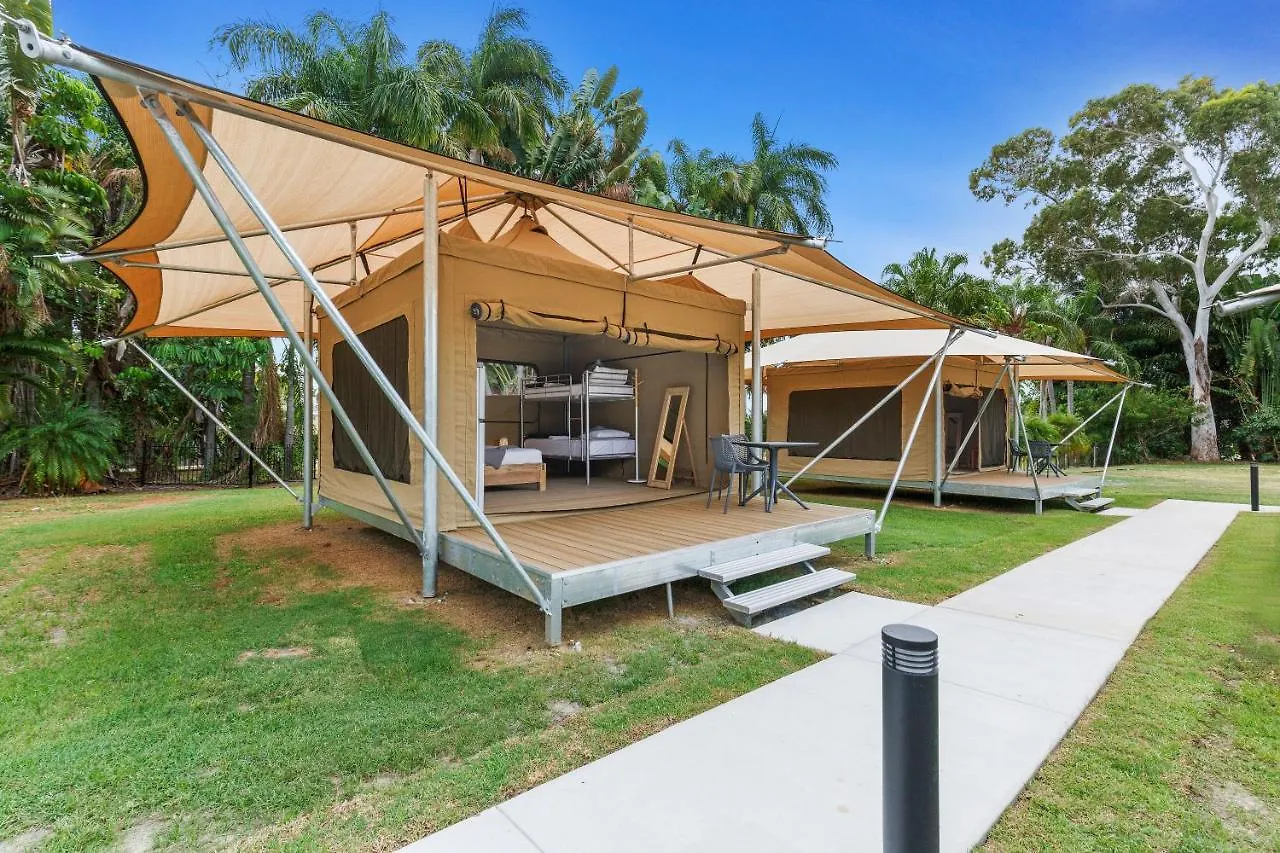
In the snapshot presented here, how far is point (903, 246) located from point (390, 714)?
20.5m

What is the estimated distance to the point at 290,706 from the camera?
2.74 m

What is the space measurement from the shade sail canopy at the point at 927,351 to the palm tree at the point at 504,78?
942cm

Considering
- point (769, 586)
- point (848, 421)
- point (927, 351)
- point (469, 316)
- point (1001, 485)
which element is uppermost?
point (927, 351)

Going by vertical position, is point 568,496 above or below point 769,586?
above

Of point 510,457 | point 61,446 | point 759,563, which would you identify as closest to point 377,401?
point 510,457

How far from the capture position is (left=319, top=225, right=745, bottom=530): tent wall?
4562mm

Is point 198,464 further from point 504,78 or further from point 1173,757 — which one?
point 1173,757

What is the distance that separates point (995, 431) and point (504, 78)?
1554 cm

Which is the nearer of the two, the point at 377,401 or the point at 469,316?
the point at 469,316

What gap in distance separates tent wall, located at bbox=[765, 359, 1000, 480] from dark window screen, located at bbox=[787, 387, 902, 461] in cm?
6

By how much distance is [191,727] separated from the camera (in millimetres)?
2543

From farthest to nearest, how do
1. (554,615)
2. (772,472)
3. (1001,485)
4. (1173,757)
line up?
(1001,485), (772,472), (554,615), (1173,757)

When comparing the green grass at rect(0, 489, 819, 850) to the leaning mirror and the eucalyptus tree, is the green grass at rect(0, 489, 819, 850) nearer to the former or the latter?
the leaning mirror

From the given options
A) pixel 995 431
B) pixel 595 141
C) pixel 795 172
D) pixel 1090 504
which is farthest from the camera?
pixel 795 172
